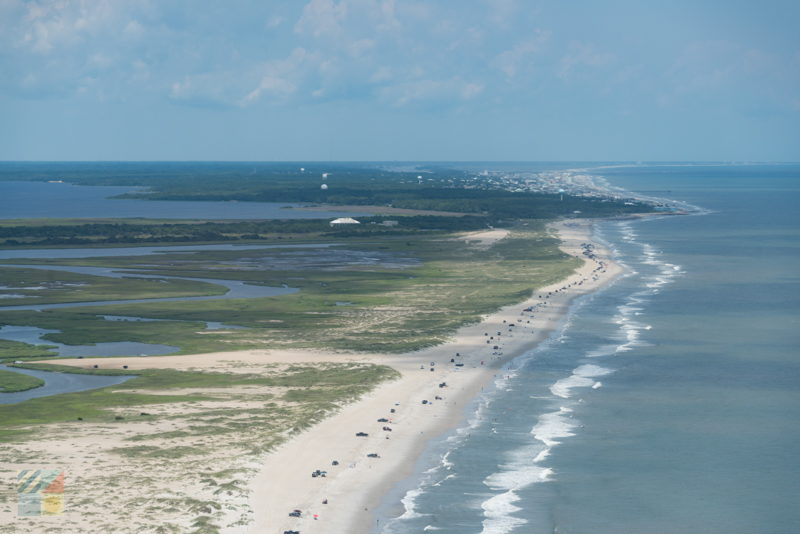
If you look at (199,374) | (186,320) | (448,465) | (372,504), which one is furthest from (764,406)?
(186,320)

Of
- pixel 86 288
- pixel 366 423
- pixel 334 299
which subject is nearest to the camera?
pixel 366 423

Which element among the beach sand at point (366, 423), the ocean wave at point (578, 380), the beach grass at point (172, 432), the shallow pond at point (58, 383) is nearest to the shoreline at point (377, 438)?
the beach sand at point (366, 423)

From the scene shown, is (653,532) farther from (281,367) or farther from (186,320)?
(186,320)

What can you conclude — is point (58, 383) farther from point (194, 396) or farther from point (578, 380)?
point (578, 380)

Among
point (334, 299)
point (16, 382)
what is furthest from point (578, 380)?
point (334, 299)

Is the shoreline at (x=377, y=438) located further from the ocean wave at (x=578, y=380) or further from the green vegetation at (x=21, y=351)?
the green vegetation at (x=21, y=351)

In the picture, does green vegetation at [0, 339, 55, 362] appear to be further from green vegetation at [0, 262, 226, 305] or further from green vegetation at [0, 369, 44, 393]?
green vegetation at [0, 262, 226, 305]
